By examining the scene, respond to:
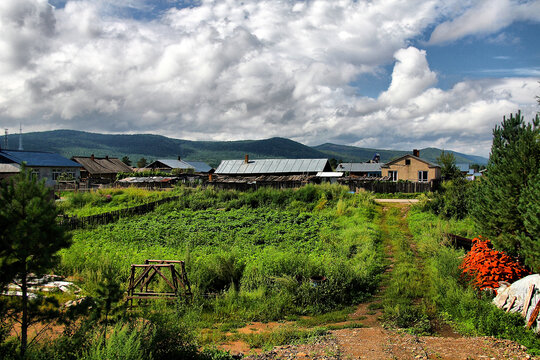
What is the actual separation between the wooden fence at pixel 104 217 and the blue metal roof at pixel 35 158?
68.2 feet

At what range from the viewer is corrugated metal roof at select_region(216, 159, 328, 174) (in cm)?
4688

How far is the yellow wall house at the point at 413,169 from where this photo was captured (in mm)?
42438

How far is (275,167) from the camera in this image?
47.9 metres

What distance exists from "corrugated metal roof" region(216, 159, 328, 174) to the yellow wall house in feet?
27.9

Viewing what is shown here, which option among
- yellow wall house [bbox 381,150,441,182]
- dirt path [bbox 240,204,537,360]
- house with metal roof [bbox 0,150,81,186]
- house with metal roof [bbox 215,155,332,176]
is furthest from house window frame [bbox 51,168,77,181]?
dirt path [bbox 240,204,537,360]

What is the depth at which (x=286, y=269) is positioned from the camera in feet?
37.6

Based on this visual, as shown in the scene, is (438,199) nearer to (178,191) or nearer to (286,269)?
(286,269)

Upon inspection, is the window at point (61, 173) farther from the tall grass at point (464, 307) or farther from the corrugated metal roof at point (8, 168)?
the tall grass at point (464, 307)

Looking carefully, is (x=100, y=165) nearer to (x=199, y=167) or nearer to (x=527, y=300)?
(x=199, y=167)

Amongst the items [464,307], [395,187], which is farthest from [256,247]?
[395,187]

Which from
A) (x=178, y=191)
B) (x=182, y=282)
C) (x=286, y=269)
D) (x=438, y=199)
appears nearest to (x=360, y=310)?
(x=286, y=269)

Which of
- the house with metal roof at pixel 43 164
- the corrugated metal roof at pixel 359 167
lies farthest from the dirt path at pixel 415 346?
the corrugated metal roof at pixel 359 167

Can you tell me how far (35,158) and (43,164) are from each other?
1562 millimetres

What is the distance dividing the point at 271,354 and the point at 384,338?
243 centimetres
